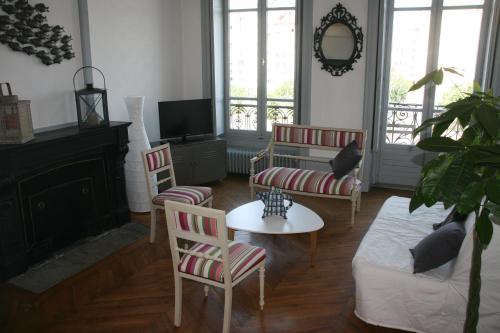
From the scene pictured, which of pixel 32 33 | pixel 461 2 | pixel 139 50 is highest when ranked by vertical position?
pixel 461 2

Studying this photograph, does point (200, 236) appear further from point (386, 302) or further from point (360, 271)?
point (386, 302)

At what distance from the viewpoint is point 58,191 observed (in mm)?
4137

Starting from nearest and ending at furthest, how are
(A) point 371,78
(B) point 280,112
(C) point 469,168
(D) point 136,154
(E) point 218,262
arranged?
1. (C) point 469,168
2. (E) point 218,262
3. (D) point 136,154
4. (A) point 371,78
5. (B) point 280,112

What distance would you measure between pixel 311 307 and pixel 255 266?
1.85ft

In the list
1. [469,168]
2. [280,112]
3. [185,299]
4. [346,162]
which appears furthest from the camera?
[280,112]

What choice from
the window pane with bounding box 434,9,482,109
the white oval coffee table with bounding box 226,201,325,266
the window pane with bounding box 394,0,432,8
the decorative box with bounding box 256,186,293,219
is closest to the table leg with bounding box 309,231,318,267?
the white oval coffee table with bounding box 226,201,325,266

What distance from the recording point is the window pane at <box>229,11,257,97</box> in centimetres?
634

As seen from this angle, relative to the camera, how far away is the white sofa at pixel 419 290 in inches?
108

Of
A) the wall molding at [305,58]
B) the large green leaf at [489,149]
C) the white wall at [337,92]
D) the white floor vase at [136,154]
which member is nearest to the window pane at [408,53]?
the white wall at [337,92]

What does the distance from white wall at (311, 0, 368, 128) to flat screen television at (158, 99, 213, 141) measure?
141 centimetres

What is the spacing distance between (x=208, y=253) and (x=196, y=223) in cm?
26

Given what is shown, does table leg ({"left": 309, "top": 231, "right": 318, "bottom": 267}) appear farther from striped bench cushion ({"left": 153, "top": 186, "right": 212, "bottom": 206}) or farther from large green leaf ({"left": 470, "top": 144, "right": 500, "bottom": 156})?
large green leaf ({"left": 470, "top": 144, "right": 500, "bottom": 156})

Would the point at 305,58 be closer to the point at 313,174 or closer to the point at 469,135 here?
the point at 313,174

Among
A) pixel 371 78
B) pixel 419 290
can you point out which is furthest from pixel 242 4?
pixel 419 290
